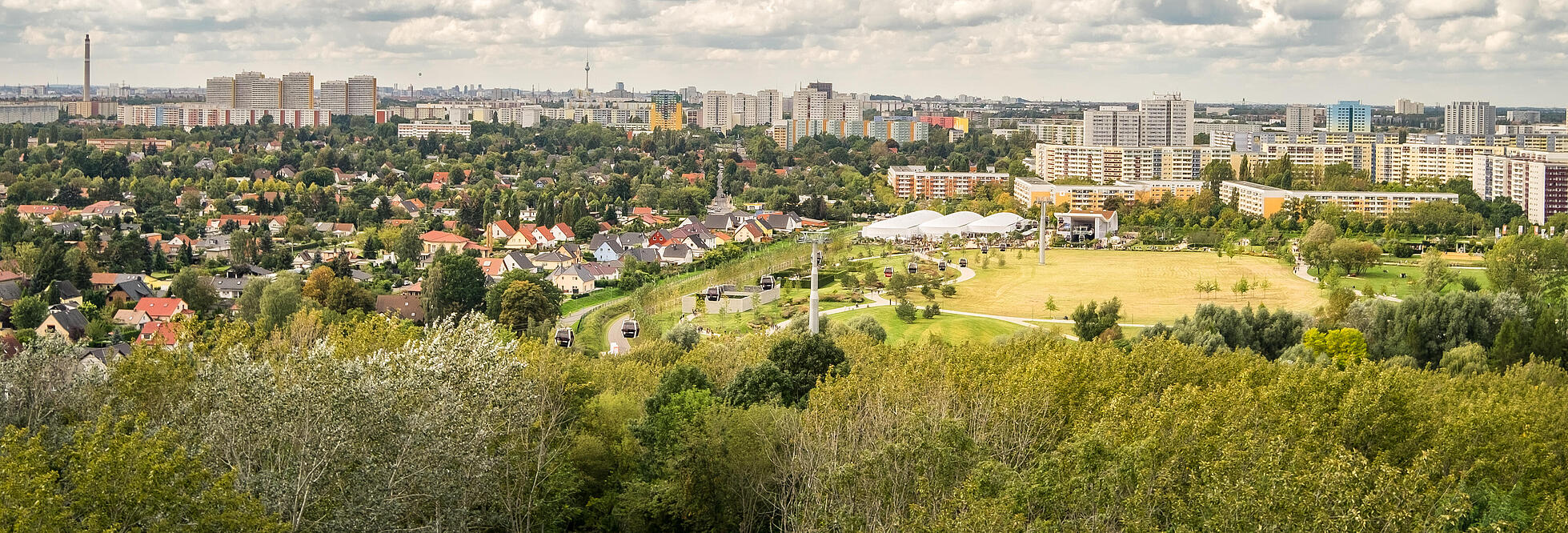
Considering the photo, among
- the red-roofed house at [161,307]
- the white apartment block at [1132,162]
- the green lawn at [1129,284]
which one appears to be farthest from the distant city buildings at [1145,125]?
the red-roofed house at [161,307]

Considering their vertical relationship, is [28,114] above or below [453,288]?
above

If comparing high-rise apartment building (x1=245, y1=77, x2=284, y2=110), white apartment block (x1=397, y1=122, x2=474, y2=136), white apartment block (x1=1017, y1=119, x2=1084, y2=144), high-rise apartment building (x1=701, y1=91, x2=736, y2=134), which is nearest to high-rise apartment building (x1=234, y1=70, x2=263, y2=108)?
high-rise apartment building (x1=245, y1=77, x2=284, y2=110)

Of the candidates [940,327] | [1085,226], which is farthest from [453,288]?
[1085,226]

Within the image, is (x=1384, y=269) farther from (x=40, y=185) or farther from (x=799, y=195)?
(x=40, y=185)

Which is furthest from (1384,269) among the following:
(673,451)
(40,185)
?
(40,185)

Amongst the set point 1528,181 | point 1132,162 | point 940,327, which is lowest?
point 940,327

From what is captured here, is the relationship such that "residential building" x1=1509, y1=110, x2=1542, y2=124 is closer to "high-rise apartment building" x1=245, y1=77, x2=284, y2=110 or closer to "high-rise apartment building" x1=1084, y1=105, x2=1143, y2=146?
"high-rise apartment building" x1=1084, y1=105, x2=1143, y2=146

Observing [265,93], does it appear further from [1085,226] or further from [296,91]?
[1085,226]
